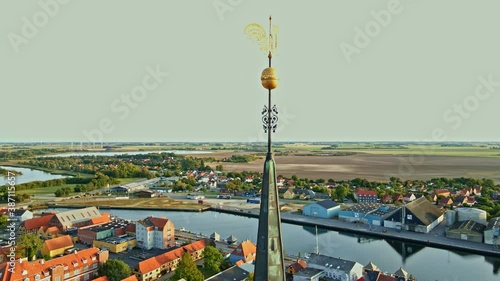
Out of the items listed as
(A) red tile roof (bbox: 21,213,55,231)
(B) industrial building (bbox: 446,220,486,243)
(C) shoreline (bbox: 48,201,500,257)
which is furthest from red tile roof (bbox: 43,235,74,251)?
(B) industrial building (bbox: 446,220,486,243)

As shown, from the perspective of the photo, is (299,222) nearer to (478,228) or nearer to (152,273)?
(478,228)

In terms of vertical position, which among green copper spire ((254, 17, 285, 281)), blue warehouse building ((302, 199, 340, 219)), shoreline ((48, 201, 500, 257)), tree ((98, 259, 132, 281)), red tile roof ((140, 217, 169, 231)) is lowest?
shoreline ((48, 201, 500, 257))

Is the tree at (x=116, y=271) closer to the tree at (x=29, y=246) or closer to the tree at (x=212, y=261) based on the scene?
the tree at (x=212, y=261)

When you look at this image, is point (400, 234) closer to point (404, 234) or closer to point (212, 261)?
point (404, 234)

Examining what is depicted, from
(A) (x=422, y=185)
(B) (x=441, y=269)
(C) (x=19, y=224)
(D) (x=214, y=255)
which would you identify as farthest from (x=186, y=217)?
(A) (x=422, y=185)

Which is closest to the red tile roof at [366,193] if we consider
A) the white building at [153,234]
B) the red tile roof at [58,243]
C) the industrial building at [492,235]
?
the industrial building at [492,235]

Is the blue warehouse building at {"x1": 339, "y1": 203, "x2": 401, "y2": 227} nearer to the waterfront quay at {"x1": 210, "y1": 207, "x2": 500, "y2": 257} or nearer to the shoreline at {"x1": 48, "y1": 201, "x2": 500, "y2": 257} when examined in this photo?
the waterfront quay at {"x1": 210, "y1": 207, "x2": 500, "y2": 257}

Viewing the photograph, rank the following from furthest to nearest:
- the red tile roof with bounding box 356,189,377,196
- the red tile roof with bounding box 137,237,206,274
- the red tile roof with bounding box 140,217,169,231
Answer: the red tile roof with bounding box 356,189,377,196
the red tile roof with bounding box 140,217,169,231
the red tile roof with bounding box 137,237,206,274
